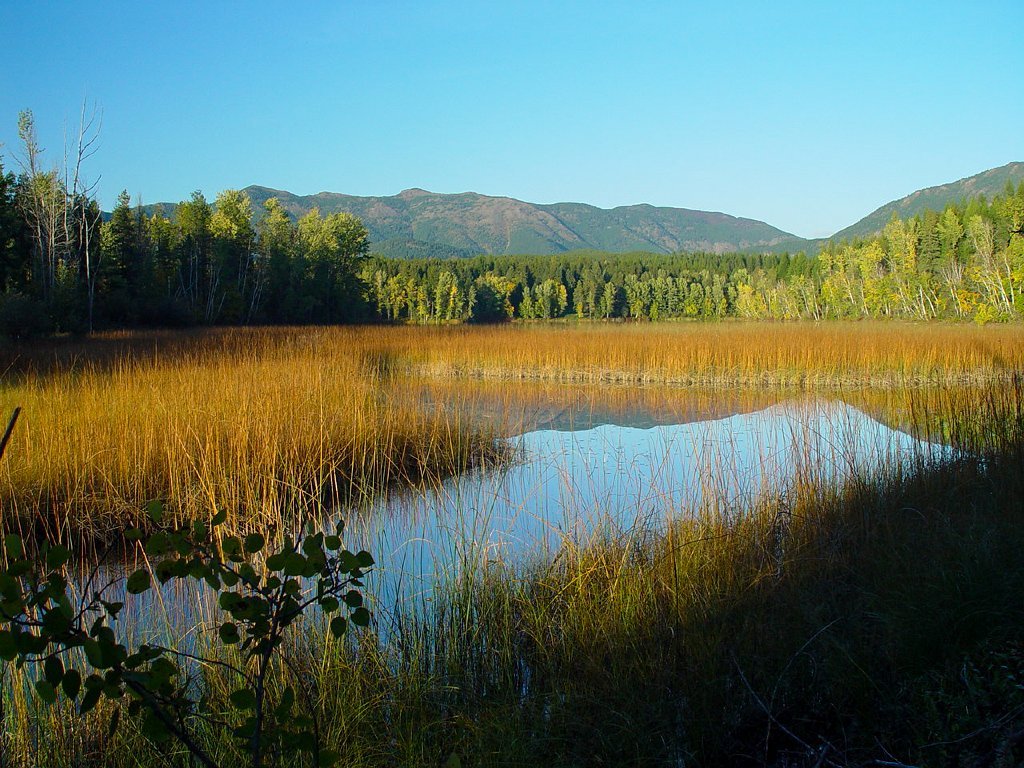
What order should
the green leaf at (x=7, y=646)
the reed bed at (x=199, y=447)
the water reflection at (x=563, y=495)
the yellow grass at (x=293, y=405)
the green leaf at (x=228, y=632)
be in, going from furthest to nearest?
the yellow grass at (x=293, y=405)
the reed bed at (x=199, y=447)
the water reflection at (x=563, y=495)
the green leaf at (x=228, y=632)
the green leaf at (x=7, y=646)

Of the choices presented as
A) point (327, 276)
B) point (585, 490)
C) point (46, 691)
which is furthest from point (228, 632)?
point (327, 276)

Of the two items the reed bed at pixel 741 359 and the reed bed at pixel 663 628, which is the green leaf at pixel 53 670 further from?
the reed bed at pixel 741 359

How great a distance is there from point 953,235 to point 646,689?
39.2 m

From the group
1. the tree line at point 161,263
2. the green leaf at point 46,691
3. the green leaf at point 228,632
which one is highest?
the tree line at point 161,263

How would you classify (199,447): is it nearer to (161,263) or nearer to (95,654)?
(95,654)

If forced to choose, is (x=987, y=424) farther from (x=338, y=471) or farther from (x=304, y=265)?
(x=304, y=265)

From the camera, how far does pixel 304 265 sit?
1245 inches

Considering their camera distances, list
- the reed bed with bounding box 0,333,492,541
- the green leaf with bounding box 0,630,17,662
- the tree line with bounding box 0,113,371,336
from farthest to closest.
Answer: the tree line with bounding box 0,113,371,336, the reed bed with bounding box 0,333,492,541, the green leaf with bounding box 0,630,17,662

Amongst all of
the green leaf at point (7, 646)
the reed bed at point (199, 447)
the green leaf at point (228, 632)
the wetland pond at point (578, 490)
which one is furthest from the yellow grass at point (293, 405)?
the green leaf at point (7, 646)

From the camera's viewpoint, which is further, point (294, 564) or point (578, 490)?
point (578, 490)

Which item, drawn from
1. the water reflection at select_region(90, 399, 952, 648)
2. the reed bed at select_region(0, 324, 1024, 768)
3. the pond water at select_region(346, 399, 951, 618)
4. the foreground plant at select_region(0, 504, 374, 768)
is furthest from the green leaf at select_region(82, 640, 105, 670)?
the pond water at select_region(346, 399, 951, 618)

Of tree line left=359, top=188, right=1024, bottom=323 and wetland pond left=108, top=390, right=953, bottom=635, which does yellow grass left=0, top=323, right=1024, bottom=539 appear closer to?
wetland pond left=108, top=390, right=953, bottom=635

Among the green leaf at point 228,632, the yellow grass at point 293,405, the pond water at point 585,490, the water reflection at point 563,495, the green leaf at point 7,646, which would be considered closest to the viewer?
the green leaf at point 7,646

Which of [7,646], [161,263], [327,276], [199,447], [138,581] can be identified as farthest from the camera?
[327,276]
